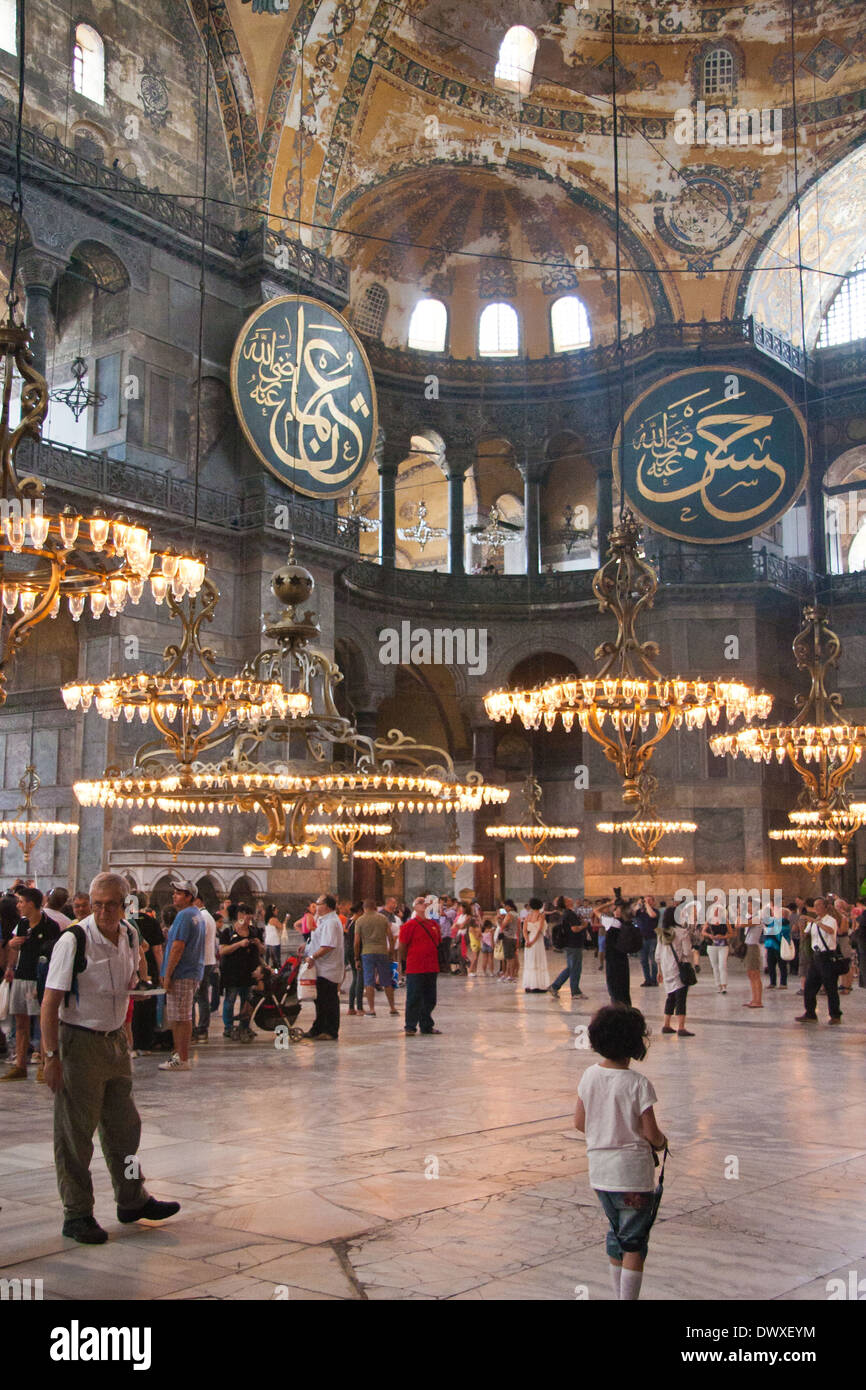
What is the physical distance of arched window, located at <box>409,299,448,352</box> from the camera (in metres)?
22.6

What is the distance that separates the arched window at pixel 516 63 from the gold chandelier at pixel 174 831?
12.8 meters

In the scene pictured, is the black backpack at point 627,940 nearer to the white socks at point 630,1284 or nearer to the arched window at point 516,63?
the white socks at point 630,1284

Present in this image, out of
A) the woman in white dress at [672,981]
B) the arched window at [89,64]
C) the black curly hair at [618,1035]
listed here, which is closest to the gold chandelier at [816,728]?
the woman in white dress at [672,981]

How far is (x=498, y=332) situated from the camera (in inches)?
906

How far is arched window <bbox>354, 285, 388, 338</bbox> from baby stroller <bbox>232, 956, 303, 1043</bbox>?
1488 centimetres

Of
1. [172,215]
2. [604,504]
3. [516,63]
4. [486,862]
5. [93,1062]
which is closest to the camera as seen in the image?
[93,1062]

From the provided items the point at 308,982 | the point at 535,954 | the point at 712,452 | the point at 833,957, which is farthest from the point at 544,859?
the point at 308,982

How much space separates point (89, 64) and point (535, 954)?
12.4 m

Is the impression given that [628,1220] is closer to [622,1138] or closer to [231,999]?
[622,1138]

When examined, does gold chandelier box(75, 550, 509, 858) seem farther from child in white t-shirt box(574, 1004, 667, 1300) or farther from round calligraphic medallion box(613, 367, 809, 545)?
child in white t-shirt box(574, 1004, 667, 1300)

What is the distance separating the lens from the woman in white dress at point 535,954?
534 inches
